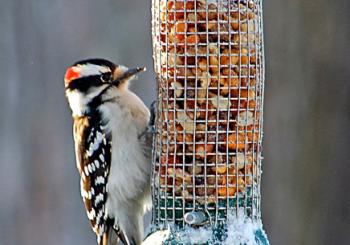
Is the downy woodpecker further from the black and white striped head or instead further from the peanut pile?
the peanut pile

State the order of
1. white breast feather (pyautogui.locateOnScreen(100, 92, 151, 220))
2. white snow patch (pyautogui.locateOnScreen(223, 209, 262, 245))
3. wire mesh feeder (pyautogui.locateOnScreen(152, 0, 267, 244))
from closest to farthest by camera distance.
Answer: white snow patch (pyautogui.locateOnScreen(223, 209, 262, 245)), wire mesh feeder (pyautogui.locateOnScreen(152, 0, 267, 244)), white breast feather (pyautogui.locateOnScreen(100, 92, 151, 220))

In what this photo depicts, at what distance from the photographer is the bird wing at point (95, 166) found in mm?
5574

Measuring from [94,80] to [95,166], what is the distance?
47 centimetres

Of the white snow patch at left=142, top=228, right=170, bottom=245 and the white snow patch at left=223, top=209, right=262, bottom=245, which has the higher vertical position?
the white snow patch at left=223, top=209, right=262, bottom=245

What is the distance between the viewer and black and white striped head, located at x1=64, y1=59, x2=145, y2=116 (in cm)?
555

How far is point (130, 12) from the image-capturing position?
385 inches

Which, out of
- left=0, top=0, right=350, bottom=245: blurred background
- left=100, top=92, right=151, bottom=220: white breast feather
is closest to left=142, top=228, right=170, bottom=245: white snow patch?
left=100, top=92, right=151, bottom=220: white breast feather

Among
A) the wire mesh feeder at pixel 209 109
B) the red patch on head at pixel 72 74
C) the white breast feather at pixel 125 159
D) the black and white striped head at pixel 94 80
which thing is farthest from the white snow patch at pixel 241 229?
the red patch on head at pixel 72 74

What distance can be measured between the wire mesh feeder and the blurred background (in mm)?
4908

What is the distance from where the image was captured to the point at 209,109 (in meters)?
4.86

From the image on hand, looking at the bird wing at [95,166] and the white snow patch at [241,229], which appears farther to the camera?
the bird wing at [95,166]
